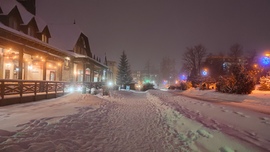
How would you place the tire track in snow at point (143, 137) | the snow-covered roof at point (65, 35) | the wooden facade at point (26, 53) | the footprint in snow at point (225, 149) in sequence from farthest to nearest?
1. the snow-covered roof at point (65, 35)
2. the wooden facade at point (26, 53)
3. the tire track in snow at point (143, 137)
4. the footprint in snow at point (225, 149)

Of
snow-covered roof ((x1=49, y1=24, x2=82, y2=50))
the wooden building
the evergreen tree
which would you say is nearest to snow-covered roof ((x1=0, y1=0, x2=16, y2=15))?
the wooden building

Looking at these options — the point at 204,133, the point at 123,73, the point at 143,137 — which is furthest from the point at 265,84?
the point at 123,73

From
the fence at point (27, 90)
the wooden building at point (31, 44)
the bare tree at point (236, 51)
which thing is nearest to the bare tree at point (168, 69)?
the bare tree at point (236, 51)

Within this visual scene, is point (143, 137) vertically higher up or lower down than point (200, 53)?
lower down

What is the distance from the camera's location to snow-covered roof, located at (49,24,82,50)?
29.7 m

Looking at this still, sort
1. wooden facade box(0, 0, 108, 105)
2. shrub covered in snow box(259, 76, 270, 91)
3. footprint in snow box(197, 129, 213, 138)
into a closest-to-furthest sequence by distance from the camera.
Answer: footprint in snow box(197, 129, 213, 138) < wooden facade box(0, 0, 108, 105) < shrub covered in snow box(259, 76, 270, 91)

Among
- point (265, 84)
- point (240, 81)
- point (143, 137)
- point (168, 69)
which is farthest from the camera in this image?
point (168, 69)

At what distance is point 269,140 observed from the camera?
5.43 metres

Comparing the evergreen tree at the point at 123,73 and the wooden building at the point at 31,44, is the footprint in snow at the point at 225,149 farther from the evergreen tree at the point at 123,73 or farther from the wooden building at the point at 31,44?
the evergreen tree at the point at 123,73

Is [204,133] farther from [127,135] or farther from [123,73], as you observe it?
[123,73]

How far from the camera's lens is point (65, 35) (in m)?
31.5

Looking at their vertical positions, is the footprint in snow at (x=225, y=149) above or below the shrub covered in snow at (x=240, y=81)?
below

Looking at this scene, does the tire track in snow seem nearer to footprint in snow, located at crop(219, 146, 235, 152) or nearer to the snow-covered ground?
the snow-covered ground

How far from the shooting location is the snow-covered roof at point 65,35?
29656 mm
